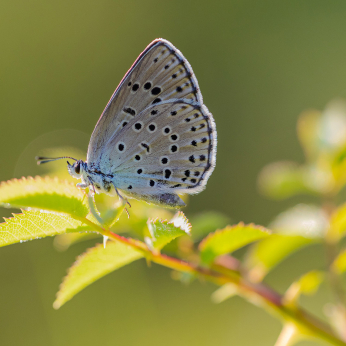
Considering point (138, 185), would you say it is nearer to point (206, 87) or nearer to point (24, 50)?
point (206, 87)

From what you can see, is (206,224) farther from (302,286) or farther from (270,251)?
(302,286)

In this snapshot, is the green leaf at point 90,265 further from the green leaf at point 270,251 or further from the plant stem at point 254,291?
the green leaf at point 270,251

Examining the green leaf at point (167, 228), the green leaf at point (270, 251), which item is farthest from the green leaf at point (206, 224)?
the green leaf at point (167, 228)

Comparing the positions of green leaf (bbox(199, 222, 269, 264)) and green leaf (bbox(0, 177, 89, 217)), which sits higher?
green leaf (bbox(0, 177, 89, 217))

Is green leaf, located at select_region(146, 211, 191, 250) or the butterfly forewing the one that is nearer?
green leaf, located at select_region(146, 211, 191, 250)

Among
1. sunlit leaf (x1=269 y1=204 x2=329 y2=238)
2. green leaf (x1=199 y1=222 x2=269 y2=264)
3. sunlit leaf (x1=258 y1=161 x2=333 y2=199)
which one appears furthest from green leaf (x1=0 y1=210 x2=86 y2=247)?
sunlit leaf (x1=258 y1=161 x2=333 y2=199)

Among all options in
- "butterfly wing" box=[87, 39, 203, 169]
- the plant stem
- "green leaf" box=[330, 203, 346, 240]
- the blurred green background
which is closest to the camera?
the plant stem

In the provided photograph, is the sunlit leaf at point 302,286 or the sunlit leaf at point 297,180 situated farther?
the sunlit leaf at point 297,180

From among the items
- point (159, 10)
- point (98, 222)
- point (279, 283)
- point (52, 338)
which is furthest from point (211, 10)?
point (98, 222)

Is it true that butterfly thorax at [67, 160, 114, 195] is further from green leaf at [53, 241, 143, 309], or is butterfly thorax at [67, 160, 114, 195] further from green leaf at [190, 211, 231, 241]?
green leaf at [53, 241, 143, 309]
